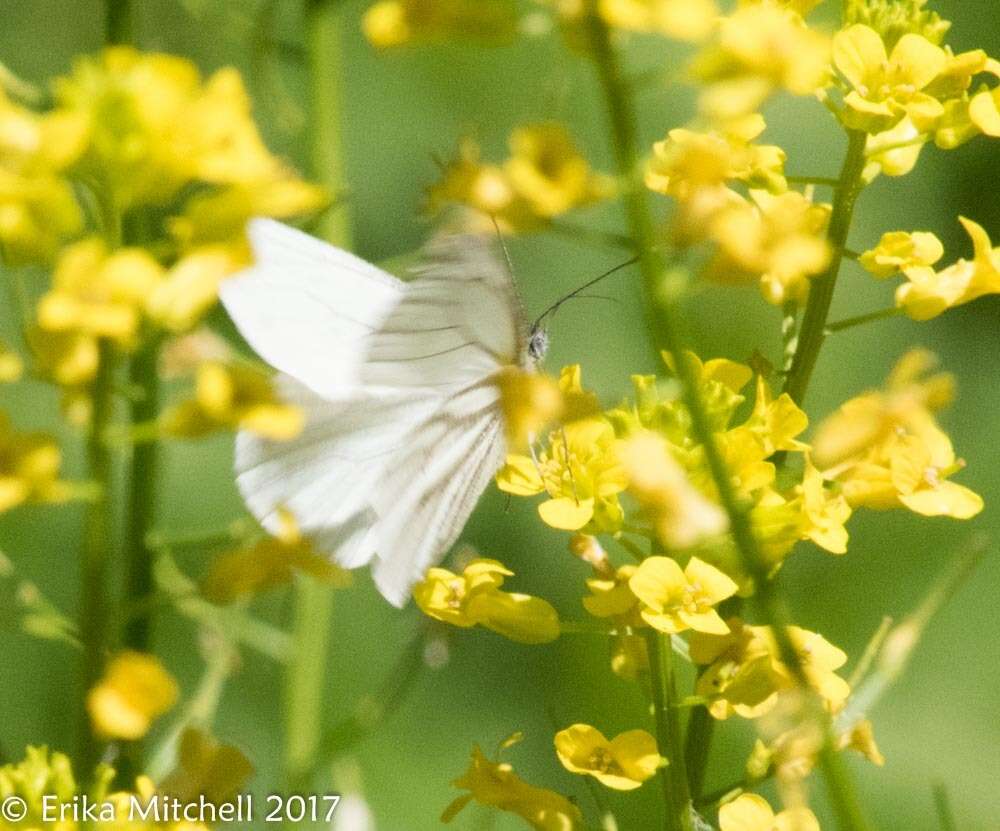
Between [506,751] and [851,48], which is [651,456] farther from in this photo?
[506,751]

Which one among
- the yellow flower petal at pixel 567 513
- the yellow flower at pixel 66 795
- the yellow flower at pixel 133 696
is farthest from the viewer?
the yellow flower petal at pixel 567 513

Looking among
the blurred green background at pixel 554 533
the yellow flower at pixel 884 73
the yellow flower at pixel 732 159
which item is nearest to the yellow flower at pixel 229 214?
the yellow flower at pixel 732 159

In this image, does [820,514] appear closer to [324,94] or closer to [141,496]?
[141,496]

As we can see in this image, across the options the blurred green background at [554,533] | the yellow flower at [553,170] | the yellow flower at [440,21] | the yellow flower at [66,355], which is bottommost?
the blurred green background at [554,533]

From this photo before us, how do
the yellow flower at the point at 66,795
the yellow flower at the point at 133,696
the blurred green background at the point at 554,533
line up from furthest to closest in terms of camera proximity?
the blurred green background at the point at 554,533
the yellow flower at the point at 66,795
the yellow flower at the point at 133,696

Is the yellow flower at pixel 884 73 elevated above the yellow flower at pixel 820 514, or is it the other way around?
the yellow flower at pixel 884 73

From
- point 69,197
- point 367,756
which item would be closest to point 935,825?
point 367,756

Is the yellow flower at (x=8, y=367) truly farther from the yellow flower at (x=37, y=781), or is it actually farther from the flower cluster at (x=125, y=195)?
the yellow flower at (x=37, y=781)
